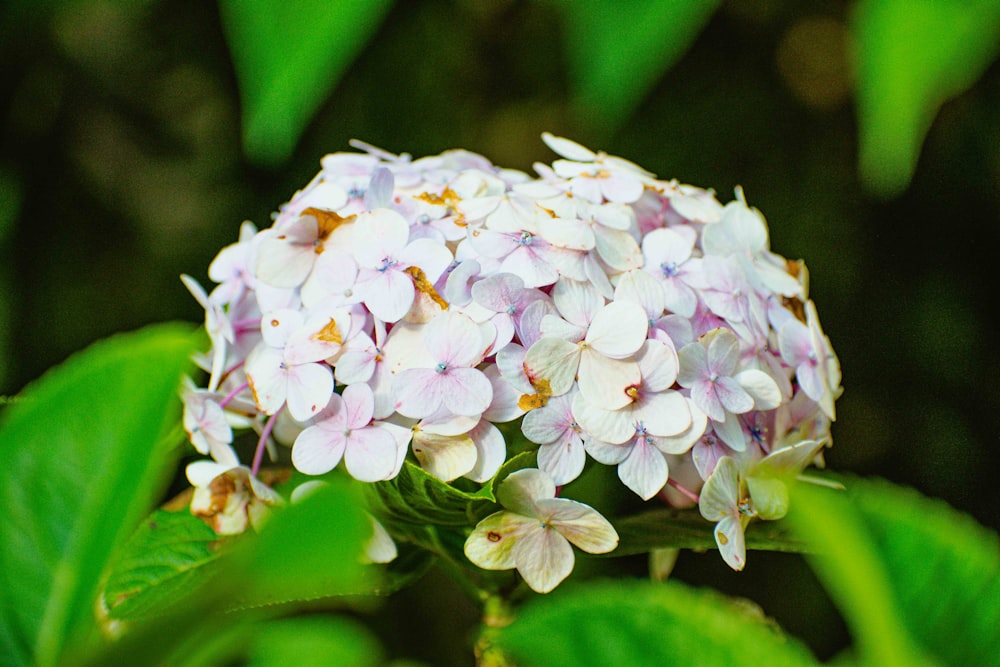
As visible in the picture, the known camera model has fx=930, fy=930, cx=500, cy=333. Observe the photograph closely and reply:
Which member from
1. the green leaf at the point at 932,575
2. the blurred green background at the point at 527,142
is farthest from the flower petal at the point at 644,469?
the blurred green background at the point at 527,142

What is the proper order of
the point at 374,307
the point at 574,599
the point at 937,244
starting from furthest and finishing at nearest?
the point at 937,244
the point at 374,307
the point at 574,599

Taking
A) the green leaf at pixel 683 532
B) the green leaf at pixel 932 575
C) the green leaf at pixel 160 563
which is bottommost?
the green leaf at pixel 160 563

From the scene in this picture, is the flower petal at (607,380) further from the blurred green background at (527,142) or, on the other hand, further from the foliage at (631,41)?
the blurred green background at (527,142)

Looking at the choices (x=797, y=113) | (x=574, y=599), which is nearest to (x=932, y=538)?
(x=574, y=599)

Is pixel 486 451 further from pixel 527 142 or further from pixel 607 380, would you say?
pixel 527 142

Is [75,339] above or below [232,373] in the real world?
below

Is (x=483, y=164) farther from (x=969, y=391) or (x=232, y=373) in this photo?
(x=969, y=391)

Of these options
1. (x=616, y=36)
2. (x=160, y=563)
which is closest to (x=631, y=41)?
(x=616, y=36)
